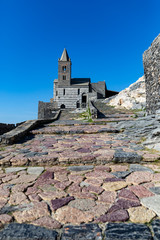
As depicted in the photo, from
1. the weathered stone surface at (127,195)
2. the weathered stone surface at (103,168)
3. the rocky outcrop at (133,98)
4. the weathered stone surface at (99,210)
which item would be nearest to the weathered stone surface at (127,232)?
the weathered stone surface at (99,210)

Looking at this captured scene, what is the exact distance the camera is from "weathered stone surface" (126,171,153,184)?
2.19m

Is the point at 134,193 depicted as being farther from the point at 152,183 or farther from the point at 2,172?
the point at 2,172

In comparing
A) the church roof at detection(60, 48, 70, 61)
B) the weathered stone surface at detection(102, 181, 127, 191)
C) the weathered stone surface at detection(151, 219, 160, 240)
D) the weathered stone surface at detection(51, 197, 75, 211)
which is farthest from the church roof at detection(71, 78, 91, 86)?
the weathered stone surface at detection(151, 219, 160, 240)

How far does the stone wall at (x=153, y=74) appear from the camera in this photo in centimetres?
695

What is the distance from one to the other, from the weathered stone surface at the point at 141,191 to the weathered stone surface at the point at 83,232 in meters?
0.71

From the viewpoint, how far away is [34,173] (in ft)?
8.61

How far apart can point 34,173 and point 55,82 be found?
1610 inches

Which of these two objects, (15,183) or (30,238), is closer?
(30,238)

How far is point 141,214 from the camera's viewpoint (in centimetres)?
150

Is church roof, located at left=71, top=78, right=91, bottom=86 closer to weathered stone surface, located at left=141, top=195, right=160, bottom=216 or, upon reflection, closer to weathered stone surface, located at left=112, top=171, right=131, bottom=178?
weathered stone surface, located at left=112, top=171, right=131, bottom=178

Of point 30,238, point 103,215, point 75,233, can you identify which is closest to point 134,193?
point 103,215

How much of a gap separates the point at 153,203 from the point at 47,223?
1.07m

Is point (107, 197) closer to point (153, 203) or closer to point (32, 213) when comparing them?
point (153, 203)

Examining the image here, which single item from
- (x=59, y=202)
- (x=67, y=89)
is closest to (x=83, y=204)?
(x=59, y=202)
